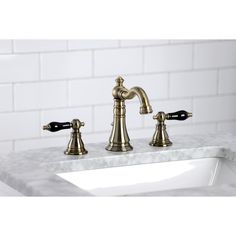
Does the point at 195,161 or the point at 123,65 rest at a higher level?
the point at 123,65

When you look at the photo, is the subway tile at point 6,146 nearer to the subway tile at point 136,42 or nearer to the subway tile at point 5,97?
the subway tile at point 5,97

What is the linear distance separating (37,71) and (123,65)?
270 mm

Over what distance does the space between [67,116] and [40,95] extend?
11cm

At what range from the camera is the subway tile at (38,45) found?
231 centimetres

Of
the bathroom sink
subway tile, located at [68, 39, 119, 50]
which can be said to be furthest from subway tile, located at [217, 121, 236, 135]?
the bathroom sink

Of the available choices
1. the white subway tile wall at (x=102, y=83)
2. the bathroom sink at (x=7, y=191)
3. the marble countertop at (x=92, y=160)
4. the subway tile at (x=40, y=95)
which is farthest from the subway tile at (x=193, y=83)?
the bathroom sink at (x=7, y=191)

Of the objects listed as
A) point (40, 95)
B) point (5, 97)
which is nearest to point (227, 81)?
point (40, 95)

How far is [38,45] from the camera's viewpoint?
7.63 ft

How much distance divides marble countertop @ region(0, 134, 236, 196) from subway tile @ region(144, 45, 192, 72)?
49cm

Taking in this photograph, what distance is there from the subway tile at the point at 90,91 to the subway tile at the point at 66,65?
0.09 ft
